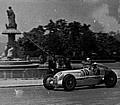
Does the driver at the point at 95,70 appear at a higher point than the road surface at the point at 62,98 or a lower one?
higher

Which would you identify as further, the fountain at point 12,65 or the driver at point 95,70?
the fountain at point 12,65

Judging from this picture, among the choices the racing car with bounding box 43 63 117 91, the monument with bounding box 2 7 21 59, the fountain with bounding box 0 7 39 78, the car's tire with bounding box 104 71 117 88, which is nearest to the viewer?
A: the racing car with bounding box 43 63 117 91

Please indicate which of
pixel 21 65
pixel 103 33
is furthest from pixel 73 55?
pixel 21 65

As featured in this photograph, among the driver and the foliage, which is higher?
the foliage

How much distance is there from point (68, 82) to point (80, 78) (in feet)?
2.29

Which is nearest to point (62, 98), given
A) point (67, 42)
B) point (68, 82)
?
point (68, 82)

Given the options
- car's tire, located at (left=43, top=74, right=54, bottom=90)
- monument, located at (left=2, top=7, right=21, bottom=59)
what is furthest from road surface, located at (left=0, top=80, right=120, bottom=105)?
monument, located at (left=2, top=7, right=21, bottom=59)

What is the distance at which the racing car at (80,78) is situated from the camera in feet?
48.5

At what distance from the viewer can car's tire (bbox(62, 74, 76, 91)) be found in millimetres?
14617

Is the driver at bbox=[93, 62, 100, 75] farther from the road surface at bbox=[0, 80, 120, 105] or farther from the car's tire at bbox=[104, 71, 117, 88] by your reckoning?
the road surface at bbox=[0, 80, 120, 105]

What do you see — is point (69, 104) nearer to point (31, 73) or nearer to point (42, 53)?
point (31, 73)

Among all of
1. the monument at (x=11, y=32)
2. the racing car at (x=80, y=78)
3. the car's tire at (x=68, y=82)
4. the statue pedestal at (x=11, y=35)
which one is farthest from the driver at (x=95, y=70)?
the statue pedestal at (x=11, y=35)

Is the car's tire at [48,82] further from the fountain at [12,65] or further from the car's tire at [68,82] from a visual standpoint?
the fountain at [12,65]

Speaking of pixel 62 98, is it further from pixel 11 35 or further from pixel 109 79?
pixel 11 35
